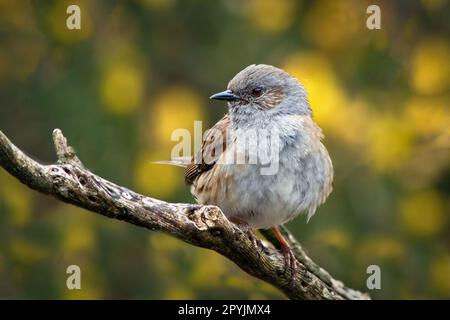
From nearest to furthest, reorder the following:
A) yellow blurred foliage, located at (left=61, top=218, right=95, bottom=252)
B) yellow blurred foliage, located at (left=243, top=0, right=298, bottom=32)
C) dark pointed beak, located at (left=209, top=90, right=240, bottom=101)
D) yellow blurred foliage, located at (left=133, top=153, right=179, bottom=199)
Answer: dark pointed beak, located at (left=209, top=90, right=240, bottom=101) < yellow blurred foliage, located at (left=61, top=218, right=95, bottom=252) < yellow blurred foliage, located at (left=133, top=153, right=179, bottom=199) < yellow blurred foliage, located at (left=243, top=0, right=298, bottom=32)

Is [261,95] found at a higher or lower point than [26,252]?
higher

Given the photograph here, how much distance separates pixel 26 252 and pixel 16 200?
20.2 inches

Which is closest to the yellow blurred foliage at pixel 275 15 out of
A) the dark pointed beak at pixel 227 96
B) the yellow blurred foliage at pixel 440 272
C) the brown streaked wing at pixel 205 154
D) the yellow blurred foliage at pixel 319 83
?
the yellow blurred foliage at pixel 319 83

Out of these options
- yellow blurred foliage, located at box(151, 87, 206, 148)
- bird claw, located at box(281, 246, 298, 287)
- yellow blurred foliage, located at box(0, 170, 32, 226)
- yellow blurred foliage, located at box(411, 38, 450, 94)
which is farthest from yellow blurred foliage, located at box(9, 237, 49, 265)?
yellow blurred foliage, located at box(411, 38, 450, 94)

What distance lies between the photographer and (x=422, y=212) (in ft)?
24.9

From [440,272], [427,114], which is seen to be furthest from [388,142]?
[440,272]

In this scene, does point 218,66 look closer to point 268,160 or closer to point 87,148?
point 87,148

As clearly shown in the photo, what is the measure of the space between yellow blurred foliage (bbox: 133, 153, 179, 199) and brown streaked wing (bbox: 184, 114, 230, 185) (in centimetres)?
82

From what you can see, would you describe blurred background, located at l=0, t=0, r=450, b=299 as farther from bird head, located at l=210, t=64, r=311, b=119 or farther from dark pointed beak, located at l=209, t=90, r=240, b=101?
dark pointed beak, located at l=209, t=90, r=240, b=101

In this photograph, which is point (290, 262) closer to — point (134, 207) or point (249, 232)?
point (249, 232)

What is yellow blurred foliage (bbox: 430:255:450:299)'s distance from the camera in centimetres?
749

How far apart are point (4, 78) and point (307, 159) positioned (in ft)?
11.8
